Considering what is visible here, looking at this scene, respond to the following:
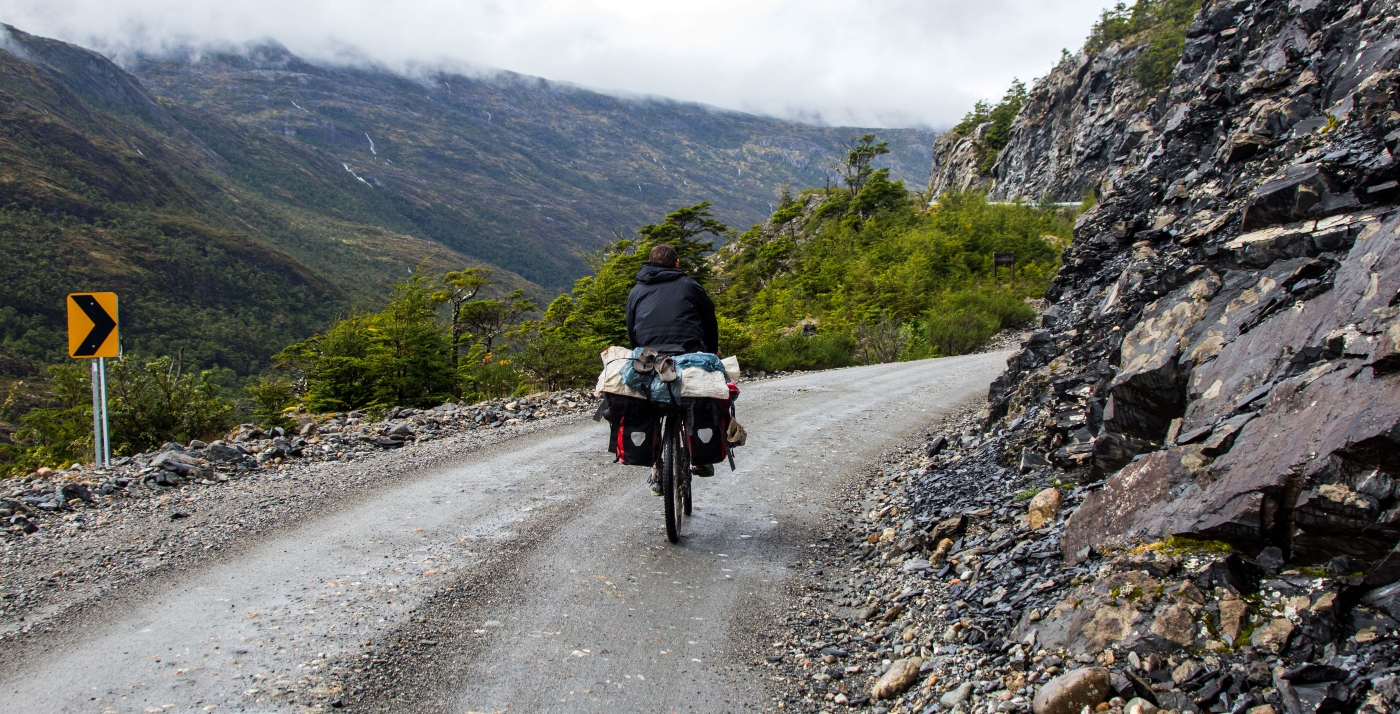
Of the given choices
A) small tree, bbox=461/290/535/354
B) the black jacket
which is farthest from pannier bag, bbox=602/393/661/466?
small tree, bbox=461/290/535/354

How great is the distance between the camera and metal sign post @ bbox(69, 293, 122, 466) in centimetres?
936

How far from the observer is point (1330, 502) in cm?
287

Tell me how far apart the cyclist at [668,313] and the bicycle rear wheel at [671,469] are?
0.16 m

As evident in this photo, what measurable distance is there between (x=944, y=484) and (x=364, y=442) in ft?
23.8

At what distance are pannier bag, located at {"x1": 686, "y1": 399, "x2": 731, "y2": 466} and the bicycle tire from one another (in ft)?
0.64

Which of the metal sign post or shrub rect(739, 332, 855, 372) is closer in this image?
the metal sign post

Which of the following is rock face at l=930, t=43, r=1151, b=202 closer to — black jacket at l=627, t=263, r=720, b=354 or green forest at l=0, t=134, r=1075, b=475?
green forest at l=0, t=134, r=1075, b=475

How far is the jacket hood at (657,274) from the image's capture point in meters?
6.09

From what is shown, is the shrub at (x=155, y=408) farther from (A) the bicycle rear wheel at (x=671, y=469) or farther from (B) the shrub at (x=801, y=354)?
(B) the shrub at (x=801, y=354)

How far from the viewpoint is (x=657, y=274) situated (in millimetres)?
6082

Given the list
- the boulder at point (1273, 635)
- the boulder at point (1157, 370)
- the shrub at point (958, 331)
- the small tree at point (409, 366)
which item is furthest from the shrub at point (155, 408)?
the shrub at point (958, 331)

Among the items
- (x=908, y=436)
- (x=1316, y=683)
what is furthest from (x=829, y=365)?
(x=1316, y=683)

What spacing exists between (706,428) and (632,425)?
556 millimetres

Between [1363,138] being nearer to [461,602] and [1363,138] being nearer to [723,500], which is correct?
[723,500]
